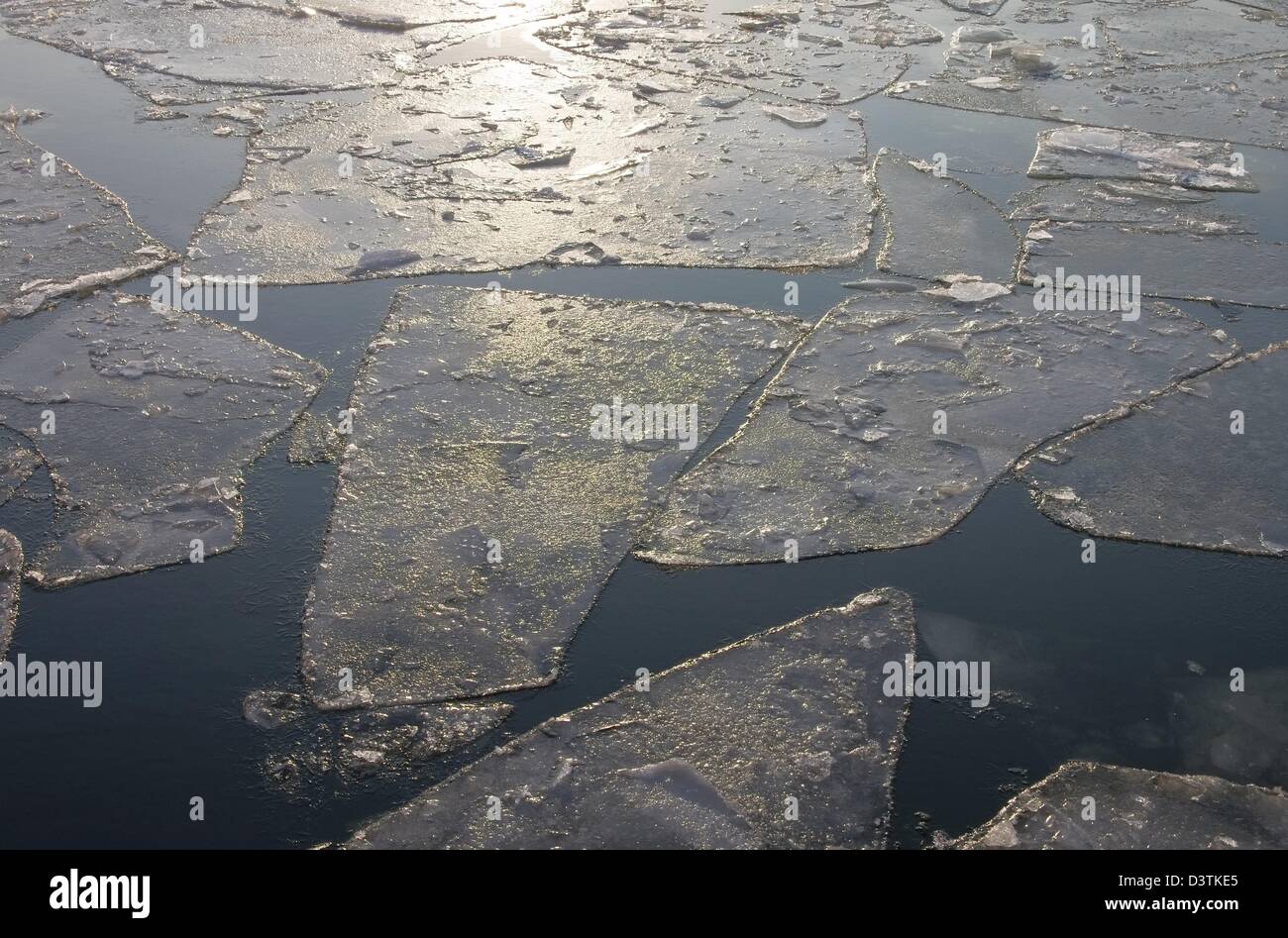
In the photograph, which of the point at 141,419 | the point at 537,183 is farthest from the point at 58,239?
the point at 537,183

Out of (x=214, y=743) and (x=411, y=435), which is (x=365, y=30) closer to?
(x=411, y=435)

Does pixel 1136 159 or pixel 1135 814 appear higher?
pixel 1136 159

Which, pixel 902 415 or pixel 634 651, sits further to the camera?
pixel 902 415

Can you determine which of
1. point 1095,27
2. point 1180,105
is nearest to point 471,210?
point 1180,105

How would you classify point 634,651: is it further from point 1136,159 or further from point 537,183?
point 1136,159

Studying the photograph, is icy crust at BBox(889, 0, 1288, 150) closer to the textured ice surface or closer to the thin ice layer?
the thin ice layer

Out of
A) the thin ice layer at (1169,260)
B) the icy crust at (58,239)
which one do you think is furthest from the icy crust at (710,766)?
the icy crust at (58,239)
